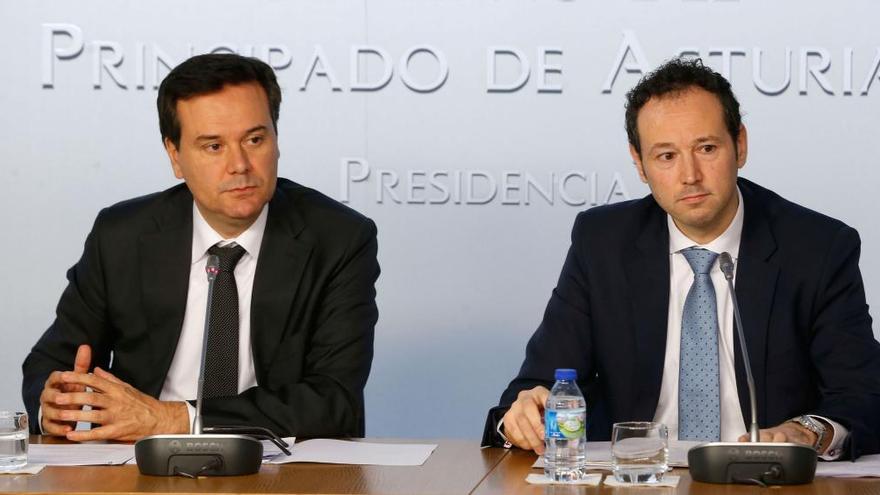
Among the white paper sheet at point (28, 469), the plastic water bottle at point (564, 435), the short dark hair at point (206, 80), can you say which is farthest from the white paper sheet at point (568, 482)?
the short dark hair at point (206, 80)

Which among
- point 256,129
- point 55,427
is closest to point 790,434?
point 256,129

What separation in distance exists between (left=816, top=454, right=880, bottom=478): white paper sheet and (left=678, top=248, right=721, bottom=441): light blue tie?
1.48 ft

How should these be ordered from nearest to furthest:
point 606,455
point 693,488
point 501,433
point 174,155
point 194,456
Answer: point 693,488, point 194,456, point 606,455, point 501,433, point 174,155

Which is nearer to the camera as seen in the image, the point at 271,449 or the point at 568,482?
the point at 568,482

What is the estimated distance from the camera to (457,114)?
4.97 m

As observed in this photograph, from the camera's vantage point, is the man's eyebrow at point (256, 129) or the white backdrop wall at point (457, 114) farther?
the white backdrop wall at point (457, 114)

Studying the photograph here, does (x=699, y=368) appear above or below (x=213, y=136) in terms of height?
below

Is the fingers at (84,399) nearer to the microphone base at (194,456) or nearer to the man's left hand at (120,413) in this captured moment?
the man's left hand at (120,413)

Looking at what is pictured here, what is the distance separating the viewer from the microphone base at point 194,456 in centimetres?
255

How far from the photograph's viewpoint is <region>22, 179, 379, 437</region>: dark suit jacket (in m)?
3.46

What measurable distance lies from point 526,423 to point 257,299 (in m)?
0.96

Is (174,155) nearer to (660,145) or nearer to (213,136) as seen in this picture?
(213,136)

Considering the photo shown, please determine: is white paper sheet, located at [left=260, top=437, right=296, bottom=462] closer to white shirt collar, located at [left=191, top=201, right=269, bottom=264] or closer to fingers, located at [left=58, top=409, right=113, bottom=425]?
fingers, located at [left=58, top=409, right=113, bottom=425]

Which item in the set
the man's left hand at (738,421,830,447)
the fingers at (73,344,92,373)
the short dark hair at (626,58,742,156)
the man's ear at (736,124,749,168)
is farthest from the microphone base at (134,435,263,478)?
the man's ear at (736,124,749,168)
